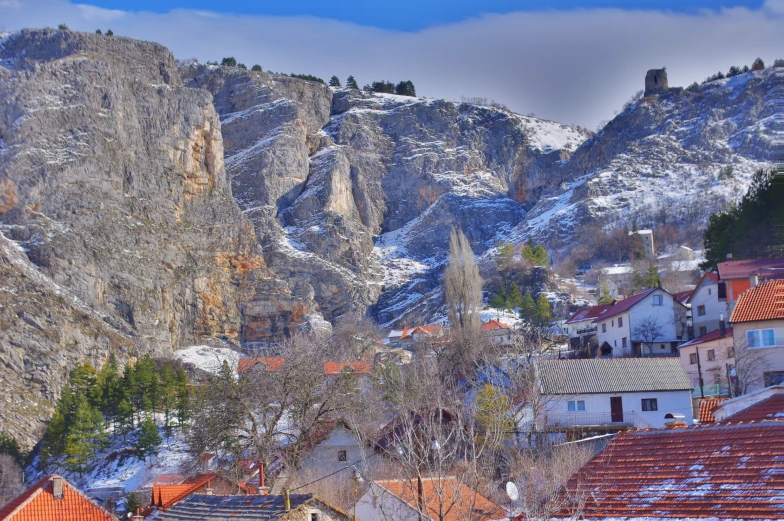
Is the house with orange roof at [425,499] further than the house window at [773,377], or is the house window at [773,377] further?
the house window at [773,377]

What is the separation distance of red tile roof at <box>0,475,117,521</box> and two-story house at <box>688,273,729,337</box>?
3973 cm

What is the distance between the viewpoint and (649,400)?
43406 mm

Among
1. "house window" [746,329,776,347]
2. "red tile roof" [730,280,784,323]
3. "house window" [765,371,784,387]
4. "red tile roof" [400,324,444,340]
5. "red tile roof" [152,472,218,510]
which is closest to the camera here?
"red tile roof" [152,472,218,510]

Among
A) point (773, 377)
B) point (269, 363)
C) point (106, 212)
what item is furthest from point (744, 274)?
point (106, 212)

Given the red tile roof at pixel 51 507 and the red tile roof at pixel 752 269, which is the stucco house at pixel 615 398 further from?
the red tile roof at pixel 51 507

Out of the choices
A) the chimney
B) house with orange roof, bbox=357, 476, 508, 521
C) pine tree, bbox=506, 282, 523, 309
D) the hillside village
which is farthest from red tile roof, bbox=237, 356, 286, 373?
pine tree, bbox=506, 282, 523, 309

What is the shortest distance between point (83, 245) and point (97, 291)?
4670 mm

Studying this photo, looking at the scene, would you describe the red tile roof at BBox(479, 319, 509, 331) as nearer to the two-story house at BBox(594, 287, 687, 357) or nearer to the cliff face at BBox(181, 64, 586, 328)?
the two-story house at BBox(594, 287, 687, 357)

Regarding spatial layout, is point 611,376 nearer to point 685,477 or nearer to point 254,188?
point 685,477

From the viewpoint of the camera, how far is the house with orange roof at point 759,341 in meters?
42.8

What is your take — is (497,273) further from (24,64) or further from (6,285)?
(24,64)

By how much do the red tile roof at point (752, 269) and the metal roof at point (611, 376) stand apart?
11.6m

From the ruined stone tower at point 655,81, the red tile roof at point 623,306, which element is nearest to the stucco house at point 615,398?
the red tile roof at point 623,306

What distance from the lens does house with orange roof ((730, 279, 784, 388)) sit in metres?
42.8
